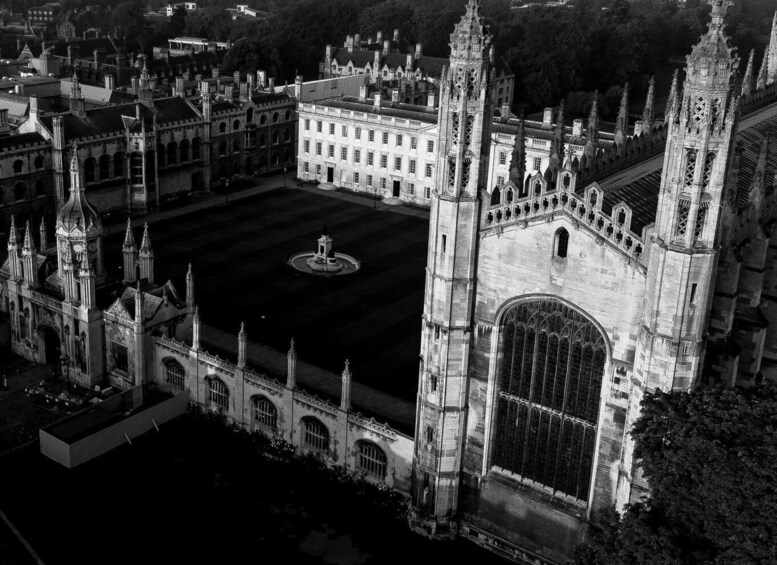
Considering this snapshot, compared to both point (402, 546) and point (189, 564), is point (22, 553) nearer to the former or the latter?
Result: point (189, 564)

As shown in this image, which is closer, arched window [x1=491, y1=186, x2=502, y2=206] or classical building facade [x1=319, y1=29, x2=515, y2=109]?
arched window [x1=491, y1=186, x2=502, y2=206]

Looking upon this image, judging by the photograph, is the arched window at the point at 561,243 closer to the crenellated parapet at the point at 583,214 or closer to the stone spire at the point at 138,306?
the crenellated parapet at the point at 583,214

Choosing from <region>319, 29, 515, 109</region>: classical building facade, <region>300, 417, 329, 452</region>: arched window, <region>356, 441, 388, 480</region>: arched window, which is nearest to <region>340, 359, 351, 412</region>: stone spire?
<region>356, 441, 388, 480</region>: arched window

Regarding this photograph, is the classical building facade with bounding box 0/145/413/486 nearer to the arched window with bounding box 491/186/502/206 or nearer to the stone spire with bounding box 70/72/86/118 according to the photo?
the arched window with bounding box 491/186/502/206

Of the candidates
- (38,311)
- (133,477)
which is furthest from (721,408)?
(38,311)

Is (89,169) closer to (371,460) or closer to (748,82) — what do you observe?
(371,460)

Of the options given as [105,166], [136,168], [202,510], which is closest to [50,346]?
[202,510]
